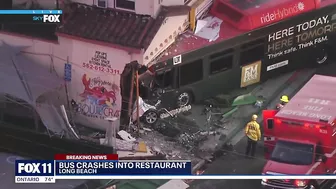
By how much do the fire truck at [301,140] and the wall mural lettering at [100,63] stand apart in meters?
3.35

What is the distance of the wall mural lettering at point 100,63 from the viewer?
20531mm

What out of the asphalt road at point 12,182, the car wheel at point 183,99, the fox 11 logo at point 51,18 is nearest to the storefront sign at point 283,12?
the car wheel at point 183,99

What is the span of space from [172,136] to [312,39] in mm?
4310

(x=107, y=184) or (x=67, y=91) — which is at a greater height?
(x=67, y=91)

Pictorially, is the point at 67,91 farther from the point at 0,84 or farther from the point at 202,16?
the point at 202,16

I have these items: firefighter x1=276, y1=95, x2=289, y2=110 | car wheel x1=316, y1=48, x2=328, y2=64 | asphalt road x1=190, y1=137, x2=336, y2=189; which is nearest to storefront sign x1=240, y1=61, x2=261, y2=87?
firefighter x1=276, y1=95, x2=289, y2=110

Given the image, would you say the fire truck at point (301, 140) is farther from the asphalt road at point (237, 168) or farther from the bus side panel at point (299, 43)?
the bus side panel at point (299, 43)

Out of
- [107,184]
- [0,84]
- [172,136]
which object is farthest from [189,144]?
[0,84]

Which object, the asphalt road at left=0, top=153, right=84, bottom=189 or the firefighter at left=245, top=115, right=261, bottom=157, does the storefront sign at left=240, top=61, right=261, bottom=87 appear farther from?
the asphalt road at left=0, top=153, right=84, bottom=189

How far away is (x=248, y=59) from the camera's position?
22031mm

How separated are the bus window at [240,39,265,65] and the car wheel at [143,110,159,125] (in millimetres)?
2430

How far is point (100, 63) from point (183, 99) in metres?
2.07

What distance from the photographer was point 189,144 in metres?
20.6

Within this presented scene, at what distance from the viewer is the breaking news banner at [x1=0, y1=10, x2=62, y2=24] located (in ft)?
65.9
